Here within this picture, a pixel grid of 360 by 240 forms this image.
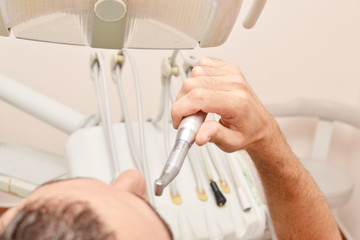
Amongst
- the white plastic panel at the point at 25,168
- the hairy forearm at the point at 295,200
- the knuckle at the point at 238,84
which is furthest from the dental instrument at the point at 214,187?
the white plastic panel at the point at 25,168

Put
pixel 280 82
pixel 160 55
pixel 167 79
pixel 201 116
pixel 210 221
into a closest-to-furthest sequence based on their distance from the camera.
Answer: pixel 201 116, pixel 210 221, pixel 167 79, pixel 160 55, pixel 280 82

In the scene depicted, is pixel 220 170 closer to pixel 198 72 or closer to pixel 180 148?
pixel 198 72

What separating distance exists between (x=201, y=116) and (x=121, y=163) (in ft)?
1.70

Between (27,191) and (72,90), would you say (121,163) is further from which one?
(72,90)

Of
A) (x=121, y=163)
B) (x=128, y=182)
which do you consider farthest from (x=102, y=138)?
(x=128, y=182)

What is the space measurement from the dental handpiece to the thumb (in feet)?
0.03

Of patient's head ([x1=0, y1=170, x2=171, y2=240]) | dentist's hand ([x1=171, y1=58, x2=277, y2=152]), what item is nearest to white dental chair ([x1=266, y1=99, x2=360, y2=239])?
dentist's hand ([x1=171, y1=58, x2=277, y2=152])

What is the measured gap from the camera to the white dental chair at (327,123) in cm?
185

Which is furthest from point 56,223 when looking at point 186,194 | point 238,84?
point 186,194

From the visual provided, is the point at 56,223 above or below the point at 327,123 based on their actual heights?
above

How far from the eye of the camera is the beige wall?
1.99 meters

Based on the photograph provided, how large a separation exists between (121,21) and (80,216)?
263 mm

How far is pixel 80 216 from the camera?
45 cm

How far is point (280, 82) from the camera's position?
2.21 meters
